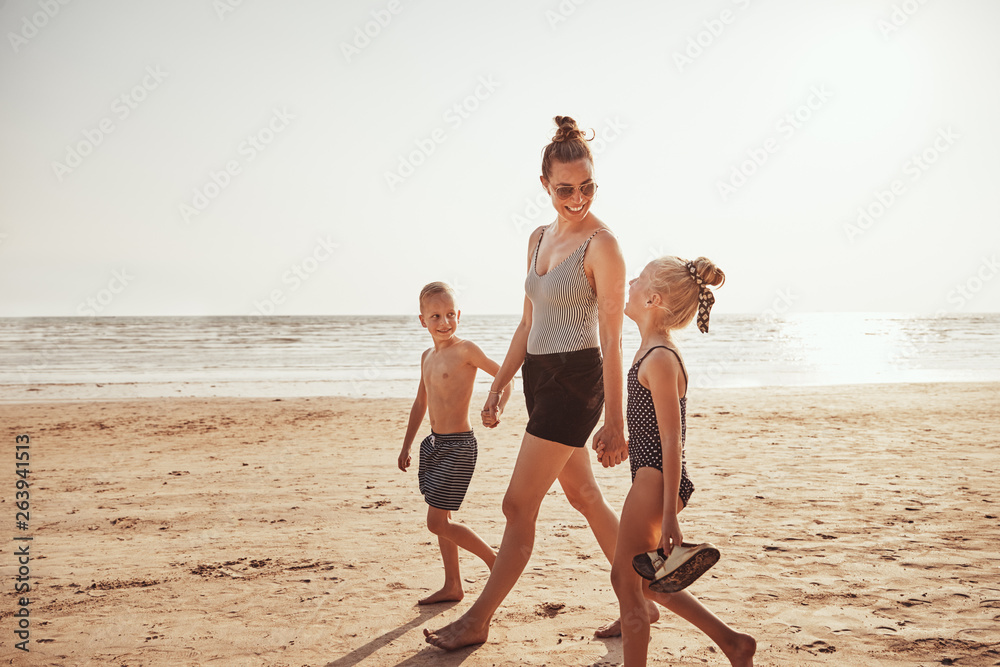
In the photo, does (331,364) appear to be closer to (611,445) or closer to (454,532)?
(454,532)

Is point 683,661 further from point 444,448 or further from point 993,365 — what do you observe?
point 993,365

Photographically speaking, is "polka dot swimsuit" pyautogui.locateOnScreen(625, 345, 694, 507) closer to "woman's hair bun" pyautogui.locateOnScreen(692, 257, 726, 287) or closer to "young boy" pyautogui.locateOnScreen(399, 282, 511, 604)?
"woman's hair bun" pyautogui.locateOnScreen(692, 257, 726, 287)

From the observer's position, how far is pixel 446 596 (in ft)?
12.0

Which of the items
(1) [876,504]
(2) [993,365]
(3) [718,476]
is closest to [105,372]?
(3) [718,476]

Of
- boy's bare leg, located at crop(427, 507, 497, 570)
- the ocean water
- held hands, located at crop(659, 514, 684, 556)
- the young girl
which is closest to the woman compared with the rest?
the young girl

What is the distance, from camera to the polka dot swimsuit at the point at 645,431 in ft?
8.09

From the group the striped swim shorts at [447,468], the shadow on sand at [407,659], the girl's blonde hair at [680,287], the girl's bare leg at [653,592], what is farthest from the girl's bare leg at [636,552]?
the striped swim shorts at [447,468]

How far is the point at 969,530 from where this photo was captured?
4.74 metres

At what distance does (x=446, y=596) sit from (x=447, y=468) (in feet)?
→ 2.51

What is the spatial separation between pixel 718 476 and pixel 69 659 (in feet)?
18.3

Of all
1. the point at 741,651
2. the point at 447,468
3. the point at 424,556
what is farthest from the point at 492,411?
the point at 424,556

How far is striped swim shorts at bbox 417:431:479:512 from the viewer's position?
343 centimetres

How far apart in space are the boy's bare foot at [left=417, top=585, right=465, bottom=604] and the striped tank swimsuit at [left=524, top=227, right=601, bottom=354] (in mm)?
1607

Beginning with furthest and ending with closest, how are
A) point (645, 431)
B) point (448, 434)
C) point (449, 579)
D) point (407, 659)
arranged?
point (449, 579) < point (448, 434) < point (407, 659) < point (645, 431)
